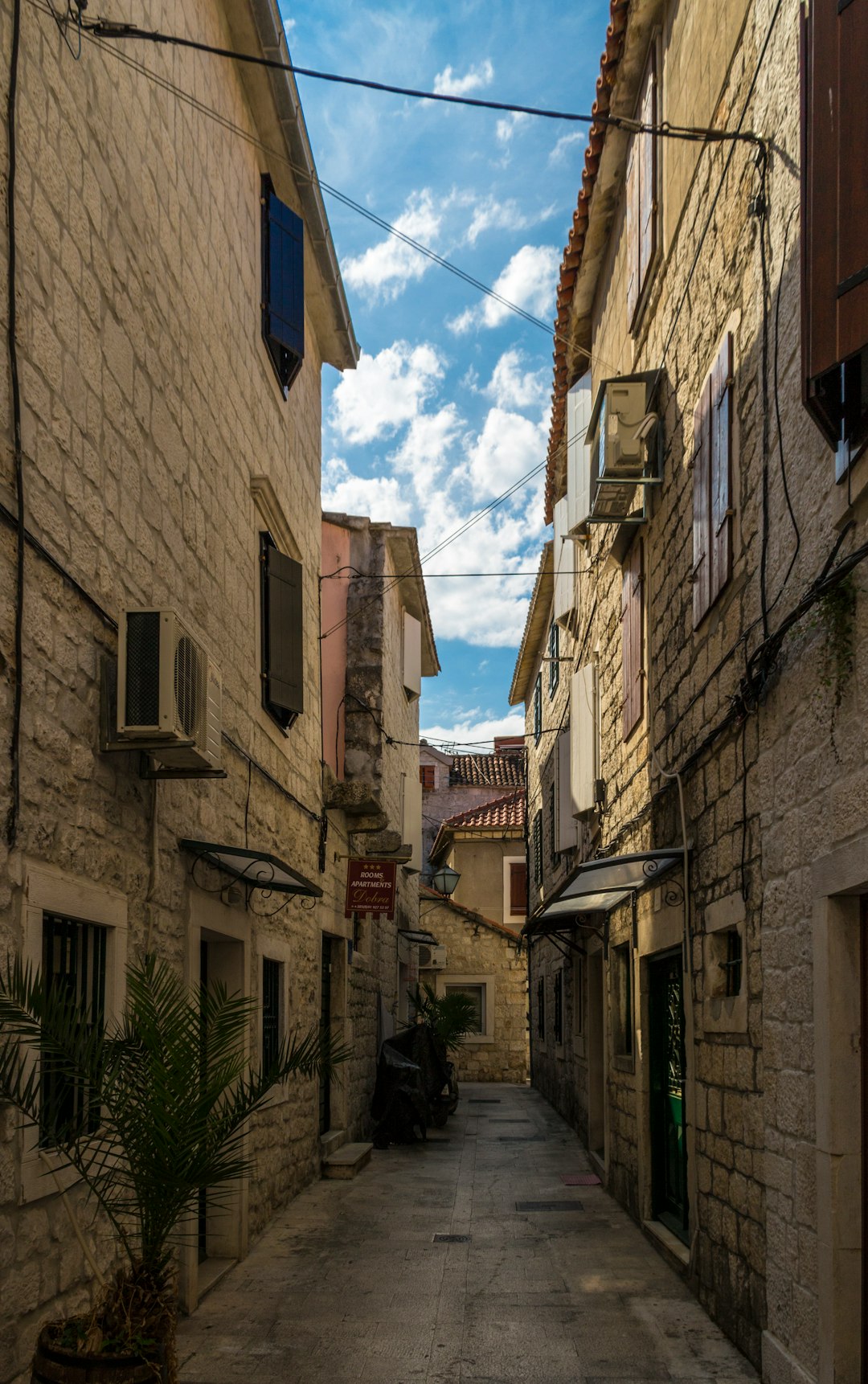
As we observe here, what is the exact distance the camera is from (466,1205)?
9555 millimetres

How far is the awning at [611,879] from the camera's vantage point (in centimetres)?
693

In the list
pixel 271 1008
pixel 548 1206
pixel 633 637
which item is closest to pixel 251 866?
pixel 271 1008

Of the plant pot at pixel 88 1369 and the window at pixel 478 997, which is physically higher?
the plant pot at pixel 88 1369

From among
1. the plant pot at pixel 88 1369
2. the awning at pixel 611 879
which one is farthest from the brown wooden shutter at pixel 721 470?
the plant pot at pixel 88 1369

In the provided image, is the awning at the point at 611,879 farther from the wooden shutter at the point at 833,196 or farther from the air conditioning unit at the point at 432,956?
the air conditioning unit at the point at 432,956

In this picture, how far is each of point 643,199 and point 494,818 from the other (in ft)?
72.9

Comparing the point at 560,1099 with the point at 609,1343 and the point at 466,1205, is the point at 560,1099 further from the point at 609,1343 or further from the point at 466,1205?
the point at 609,1343

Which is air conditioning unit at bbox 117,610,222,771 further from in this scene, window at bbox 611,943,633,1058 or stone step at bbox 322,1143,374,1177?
stone step at bbox 322,1143,374,1177

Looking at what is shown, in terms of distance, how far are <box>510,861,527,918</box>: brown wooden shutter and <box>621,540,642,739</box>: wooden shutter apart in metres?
20.4

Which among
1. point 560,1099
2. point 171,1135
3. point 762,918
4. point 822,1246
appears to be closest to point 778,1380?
point 822,1246

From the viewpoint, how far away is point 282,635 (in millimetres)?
9367

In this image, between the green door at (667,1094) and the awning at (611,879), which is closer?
the awning at (611,879)

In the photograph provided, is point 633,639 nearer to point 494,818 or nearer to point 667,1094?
point 667,1094

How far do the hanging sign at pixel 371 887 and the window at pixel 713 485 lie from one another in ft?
22.3
